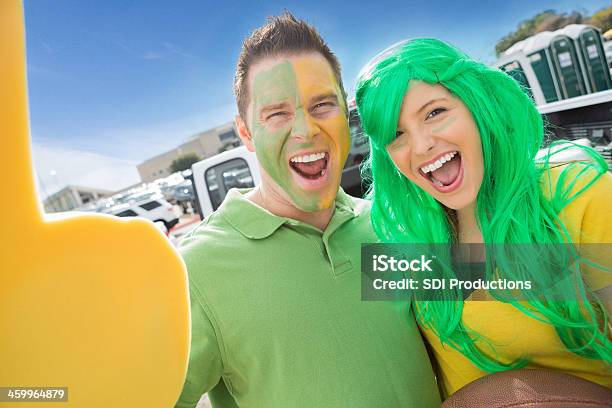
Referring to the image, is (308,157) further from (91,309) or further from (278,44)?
(91,309)

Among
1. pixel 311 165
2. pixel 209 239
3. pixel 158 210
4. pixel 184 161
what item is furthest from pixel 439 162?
pixel 158 210

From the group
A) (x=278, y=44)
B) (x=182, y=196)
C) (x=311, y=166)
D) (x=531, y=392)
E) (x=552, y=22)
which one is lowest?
(x=531, y=392)

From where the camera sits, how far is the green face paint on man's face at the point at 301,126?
1.03 m

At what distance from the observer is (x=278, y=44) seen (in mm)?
1063

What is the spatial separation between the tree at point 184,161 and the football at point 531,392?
3.09 meters

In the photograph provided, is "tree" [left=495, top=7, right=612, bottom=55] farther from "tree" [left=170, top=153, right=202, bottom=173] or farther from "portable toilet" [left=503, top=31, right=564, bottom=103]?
"tree" [left=170, top=153, right=202, bottom=173]

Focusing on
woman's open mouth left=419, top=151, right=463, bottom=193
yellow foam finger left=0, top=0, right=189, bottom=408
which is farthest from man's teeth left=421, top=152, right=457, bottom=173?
yellow foam finger left=0, top=0, right=189, bottom=408

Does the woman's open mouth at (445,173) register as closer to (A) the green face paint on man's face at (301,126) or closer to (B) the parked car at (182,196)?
(A) the green face paint on man's face at (301,126)

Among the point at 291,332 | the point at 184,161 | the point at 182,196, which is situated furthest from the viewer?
the point at 182,196

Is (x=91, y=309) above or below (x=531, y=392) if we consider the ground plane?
above

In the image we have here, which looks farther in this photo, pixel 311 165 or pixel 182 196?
pixel 182 196

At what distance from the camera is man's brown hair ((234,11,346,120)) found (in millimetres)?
1064

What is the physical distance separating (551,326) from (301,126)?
26.9 inches

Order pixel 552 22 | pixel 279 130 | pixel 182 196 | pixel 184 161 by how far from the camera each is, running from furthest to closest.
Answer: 1. pixel 552 22
2. pixel 182 196
3. pixel 184 161
4. pixel 279 130
